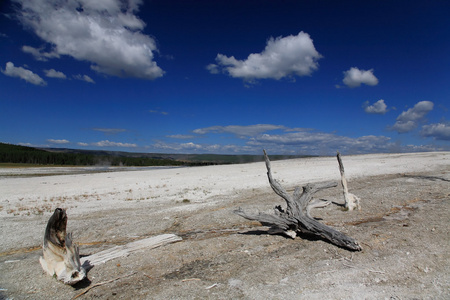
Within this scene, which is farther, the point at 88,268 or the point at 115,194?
the point at 115,194

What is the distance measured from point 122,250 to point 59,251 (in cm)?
175

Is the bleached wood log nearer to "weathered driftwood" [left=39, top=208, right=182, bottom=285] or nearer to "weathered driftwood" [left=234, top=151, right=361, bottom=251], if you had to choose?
"weathered driftwood" [left=39, top=208, right=182, bottom=285]

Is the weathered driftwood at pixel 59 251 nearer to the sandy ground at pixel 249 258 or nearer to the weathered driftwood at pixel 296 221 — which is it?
the sandy ground at pixel 249 258

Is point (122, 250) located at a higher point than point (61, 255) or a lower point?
lower

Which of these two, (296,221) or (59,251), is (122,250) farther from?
(296,221)

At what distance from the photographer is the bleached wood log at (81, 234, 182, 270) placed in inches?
274

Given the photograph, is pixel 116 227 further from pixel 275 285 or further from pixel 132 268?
pixel 275 285

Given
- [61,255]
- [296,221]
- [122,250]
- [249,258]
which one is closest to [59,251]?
[61,255]

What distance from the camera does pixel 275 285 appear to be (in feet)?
18.2

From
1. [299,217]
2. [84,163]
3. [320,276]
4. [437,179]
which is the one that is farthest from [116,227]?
[84,163]

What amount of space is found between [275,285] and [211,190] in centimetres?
1570

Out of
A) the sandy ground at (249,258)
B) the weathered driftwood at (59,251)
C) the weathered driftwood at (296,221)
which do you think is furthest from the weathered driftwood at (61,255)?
the weathered driftwood at (296,221)

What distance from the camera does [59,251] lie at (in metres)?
6.18

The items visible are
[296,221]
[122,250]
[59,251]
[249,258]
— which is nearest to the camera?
[59,251]
